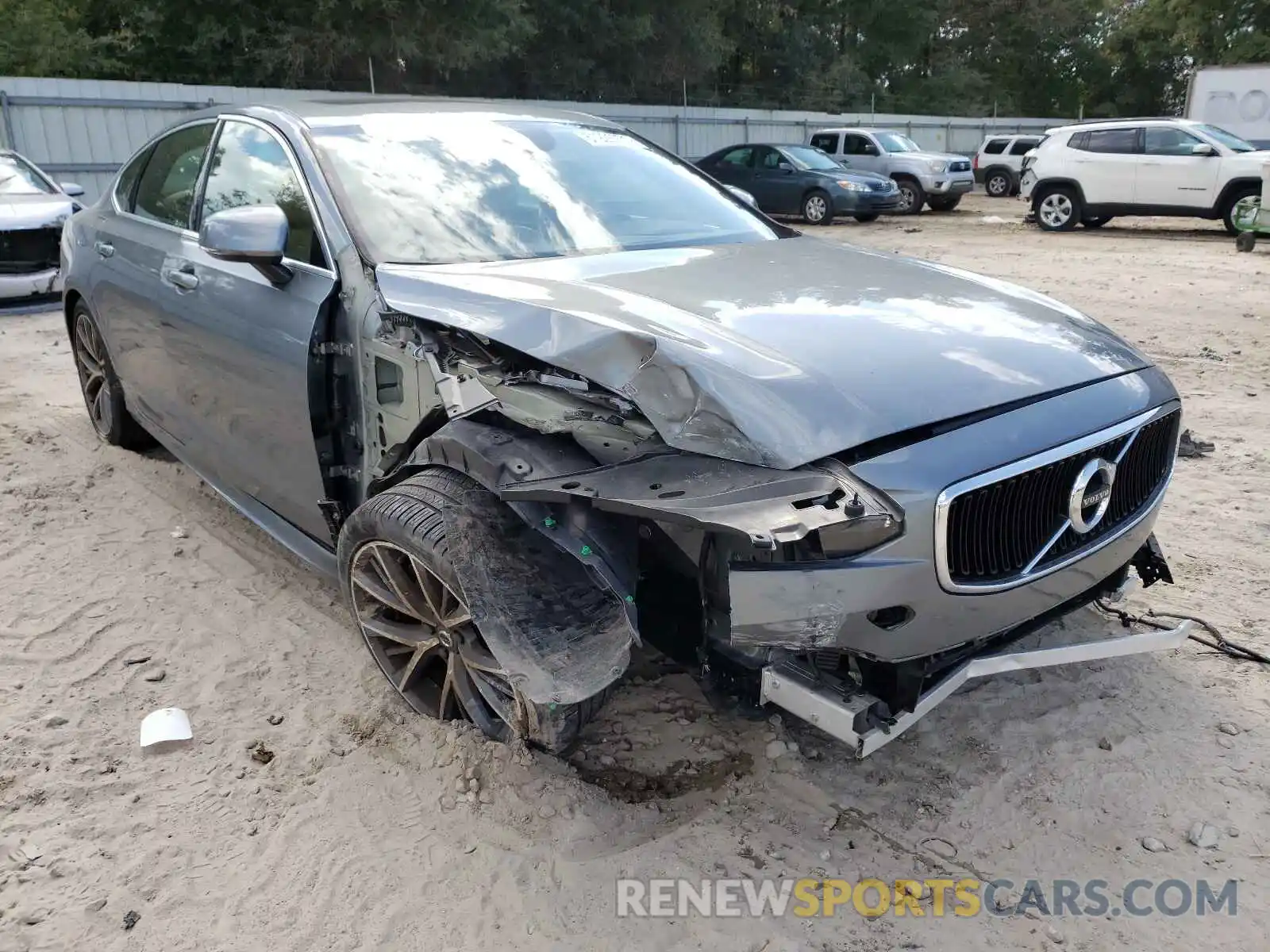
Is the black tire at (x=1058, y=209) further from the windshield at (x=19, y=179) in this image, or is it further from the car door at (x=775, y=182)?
the windshield at (x=19, y=179)

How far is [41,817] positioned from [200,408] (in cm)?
171

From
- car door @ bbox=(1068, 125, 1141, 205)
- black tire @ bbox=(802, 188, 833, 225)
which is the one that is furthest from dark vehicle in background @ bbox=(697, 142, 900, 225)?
car door @ bbox=(1068, 125, 1141, 205)

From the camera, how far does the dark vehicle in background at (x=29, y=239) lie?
9.32 m

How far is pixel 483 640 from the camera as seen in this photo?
2.65 meters

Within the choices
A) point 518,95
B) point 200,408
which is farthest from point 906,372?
point 518,95

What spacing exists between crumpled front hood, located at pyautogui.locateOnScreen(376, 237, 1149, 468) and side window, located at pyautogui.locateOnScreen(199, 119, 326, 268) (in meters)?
0.45

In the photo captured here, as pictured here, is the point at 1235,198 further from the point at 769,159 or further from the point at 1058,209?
the point at 769,159

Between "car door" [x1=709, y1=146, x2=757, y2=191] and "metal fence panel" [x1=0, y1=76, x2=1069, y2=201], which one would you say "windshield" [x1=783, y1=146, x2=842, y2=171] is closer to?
"car door" [x1=709, y1=146, x2=757, y2=191]

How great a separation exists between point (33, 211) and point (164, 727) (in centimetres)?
838

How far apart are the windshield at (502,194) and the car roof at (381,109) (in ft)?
0.15

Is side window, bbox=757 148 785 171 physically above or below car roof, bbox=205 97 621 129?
below

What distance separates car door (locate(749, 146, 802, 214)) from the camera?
18.1 metres

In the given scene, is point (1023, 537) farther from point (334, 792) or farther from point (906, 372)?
point (334, 792)

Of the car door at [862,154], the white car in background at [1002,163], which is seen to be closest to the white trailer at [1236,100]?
the white car in background at [1002,163]
